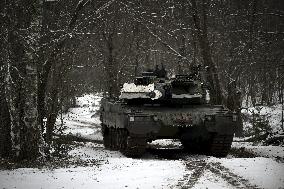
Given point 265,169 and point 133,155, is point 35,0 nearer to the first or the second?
point 133,155

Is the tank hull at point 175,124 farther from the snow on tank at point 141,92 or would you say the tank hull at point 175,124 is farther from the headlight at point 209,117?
the snow on tank at point 141,92

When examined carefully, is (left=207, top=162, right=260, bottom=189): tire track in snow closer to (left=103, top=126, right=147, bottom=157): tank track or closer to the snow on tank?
(left=103, top=126, right=147, bottom=157): tank track

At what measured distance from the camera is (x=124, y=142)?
13797mm

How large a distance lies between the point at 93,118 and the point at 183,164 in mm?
27754

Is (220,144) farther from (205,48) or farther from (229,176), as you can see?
(205,48)

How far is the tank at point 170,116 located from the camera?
12586mm

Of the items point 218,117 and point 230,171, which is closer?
point 230,171

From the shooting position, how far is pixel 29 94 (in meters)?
10.8

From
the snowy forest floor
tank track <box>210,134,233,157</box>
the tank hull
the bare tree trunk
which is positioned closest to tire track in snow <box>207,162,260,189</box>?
the snowy forest floor

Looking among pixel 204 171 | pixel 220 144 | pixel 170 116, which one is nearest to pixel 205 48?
pixel 220 144

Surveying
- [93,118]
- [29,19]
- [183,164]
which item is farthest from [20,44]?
[93,118]

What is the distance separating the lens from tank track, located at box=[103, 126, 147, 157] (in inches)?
497

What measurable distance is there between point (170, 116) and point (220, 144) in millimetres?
1671

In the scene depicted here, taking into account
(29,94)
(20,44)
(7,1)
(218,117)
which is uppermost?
(7,1)
